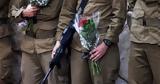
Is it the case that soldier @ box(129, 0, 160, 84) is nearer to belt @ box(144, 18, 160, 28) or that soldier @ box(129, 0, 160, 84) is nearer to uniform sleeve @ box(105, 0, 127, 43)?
belt @ box(144, 18, 160, 28)

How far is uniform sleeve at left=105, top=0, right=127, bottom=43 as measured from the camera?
14.5 feet

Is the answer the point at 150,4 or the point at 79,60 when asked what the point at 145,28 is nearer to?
the point at 150,4

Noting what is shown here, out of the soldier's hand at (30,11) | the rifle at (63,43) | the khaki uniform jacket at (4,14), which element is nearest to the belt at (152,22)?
the rifle at (63,43)

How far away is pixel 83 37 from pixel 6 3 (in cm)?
157

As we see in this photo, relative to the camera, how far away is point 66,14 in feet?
16.0

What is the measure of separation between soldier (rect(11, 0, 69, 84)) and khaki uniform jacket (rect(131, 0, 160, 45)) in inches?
42.7

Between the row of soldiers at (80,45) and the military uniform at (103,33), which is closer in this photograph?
the row of soldiers at (80,45)

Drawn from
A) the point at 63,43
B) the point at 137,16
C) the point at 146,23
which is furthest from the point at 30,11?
the point at 146,23

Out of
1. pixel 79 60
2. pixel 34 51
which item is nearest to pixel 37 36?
pixel 34 51

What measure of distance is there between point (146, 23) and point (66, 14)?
3.31ft

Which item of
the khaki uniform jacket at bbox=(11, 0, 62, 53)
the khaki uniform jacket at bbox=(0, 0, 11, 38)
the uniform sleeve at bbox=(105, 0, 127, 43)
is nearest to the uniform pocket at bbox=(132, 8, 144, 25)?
the uniform sleeve at bbox=(105, 0, 127, 43)

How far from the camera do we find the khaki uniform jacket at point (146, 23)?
13.5ft

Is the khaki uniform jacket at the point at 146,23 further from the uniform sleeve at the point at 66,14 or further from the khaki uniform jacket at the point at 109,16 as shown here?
the uniform sleeve at the point at 66,14

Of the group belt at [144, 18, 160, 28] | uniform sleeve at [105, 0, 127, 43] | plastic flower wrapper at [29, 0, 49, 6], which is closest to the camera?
belt at [144, 18, 160, 28]
